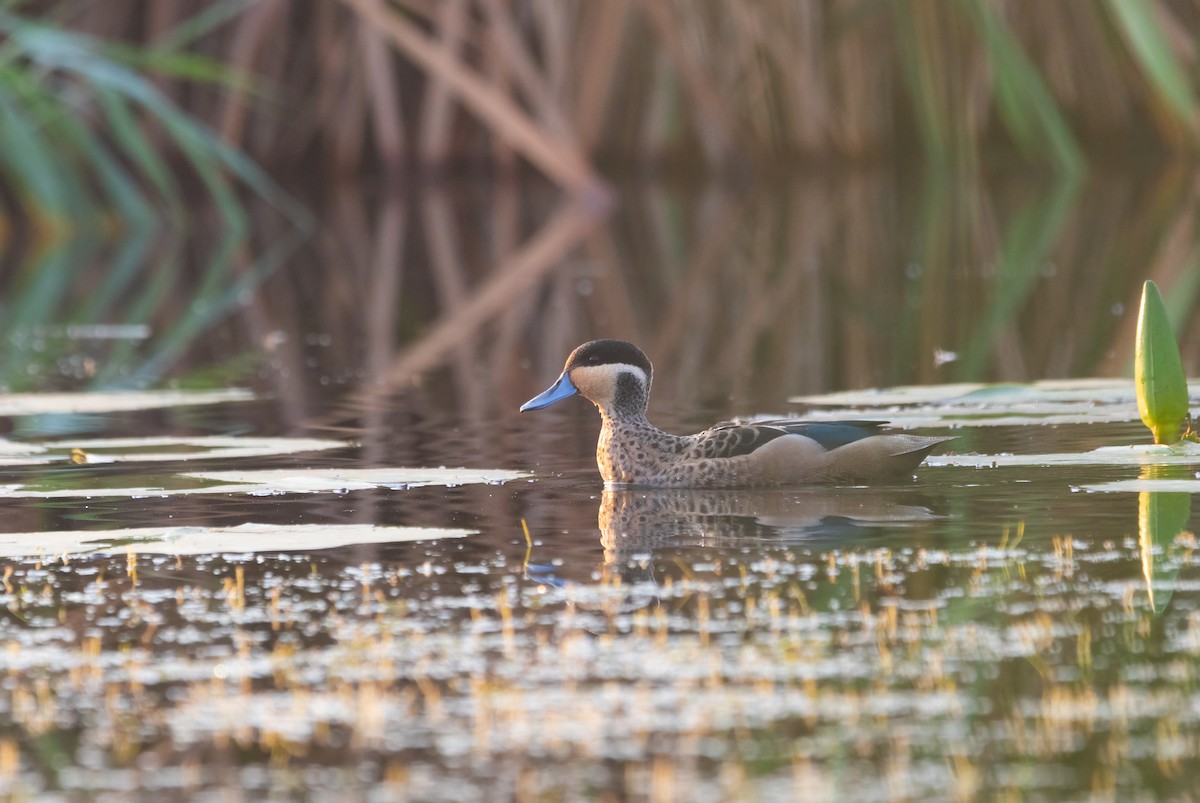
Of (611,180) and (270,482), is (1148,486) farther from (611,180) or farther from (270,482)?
(611,180)

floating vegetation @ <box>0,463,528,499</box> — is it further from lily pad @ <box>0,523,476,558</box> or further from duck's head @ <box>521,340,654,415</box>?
lily pad @ <box>0,523,476,558</box>

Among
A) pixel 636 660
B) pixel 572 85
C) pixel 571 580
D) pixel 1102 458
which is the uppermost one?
pixel 572 85

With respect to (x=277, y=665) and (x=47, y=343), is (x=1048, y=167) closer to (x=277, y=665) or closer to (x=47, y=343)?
(x=47, y=343)

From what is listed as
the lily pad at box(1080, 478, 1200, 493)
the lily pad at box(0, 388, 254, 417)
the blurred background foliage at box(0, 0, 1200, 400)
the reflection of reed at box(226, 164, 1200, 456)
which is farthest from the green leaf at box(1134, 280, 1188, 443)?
the lily pad at box(0, 388, 254, 417)

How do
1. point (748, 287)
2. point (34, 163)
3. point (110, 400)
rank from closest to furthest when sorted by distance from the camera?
point (110, 400)
point (748, 287)
point (34, 163)

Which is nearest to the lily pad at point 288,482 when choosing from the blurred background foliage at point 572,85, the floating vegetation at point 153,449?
the floating vegetation at point 153,449

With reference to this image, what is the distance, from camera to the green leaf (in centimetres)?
602

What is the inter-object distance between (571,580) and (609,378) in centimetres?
172

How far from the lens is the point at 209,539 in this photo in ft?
16.9

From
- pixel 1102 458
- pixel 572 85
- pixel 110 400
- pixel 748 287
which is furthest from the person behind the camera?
pixel 572 85

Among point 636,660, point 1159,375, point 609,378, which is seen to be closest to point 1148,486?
point 1159,375

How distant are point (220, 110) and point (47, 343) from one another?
8779 mm

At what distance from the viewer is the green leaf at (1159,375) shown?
6.02 m

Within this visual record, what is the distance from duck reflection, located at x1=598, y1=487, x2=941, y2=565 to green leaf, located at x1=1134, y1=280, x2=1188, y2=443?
832 mm
